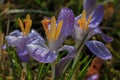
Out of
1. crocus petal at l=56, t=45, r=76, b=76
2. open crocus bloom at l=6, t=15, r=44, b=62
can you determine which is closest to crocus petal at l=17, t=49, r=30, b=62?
open crocus bloom at l=6, t=15, r=44, b=62

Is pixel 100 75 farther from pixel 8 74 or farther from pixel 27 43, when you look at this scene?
pixel 27 43

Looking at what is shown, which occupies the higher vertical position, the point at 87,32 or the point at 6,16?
the point at 87,32

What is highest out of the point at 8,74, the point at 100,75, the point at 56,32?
the point at 56,32

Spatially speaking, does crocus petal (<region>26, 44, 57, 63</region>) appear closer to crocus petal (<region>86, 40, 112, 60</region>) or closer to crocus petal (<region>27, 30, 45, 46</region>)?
crocus petal (<region>27, 30, 45, 46</region>)

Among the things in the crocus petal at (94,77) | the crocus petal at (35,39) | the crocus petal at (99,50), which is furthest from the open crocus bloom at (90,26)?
the crocus petal at (94,77)

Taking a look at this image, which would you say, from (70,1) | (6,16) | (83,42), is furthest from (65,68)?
(70,1)
